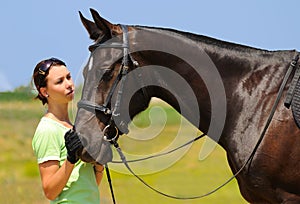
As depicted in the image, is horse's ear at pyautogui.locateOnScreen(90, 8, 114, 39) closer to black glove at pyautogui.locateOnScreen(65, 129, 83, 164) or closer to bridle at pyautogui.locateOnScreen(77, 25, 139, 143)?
bridle at pyautogui.locateOnScreen(77, 25, 139, 143)

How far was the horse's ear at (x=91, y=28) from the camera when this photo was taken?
5645 millimetres

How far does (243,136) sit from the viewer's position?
555cm

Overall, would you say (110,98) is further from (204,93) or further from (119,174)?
(119,174)

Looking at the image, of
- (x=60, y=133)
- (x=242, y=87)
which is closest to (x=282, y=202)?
(x=242, y=87)

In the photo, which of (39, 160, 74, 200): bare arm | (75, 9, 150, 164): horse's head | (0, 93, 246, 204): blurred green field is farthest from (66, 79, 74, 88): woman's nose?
(0, 93, 246, 204): blurred green field

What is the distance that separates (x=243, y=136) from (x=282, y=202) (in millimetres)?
633

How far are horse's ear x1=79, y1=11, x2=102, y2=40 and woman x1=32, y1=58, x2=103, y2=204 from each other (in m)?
0.36

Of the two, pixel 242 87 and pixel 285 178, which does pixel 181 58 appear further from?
pixel 285 178

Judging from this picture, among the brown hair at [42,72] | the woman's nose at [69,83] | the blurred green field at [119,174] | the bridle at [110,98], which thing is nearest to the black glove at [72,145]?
the bridle at [110,98]

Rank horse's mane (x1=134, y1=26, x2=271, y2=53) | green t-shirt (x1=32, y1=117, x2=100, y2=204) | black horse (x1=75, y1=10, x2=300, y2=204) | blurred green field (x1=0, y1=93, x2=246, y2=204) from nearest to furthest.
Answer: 1. green t-shirt (x1=32, y1=117, x2=100, y2=204)
2. black horse (x1=75, y1=10, x2=300, y2=204)
3. horse's mane (x1=134, y1=26, x2=271, y2=53)
4. blurred green field (x1=0, y1=93, x2=246, y2=204)

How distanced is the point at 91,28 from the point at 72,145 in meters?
1.10

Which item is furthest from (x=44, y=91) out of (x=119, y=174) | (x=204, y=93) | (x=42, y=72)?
(x=119, y=174)

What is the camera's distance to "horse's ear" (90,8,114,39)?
5441 millimetres

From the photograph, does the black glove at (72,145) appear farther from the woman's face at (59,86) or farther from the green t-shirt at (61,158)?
the woman's face at (59,86)
